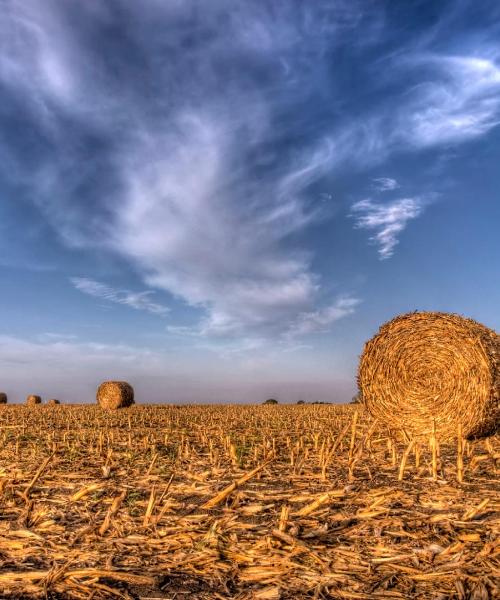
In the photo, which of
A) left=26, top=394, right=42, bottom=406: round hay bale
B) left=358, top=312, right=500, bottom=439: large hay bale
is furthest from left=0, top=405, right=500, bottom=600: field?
left=26, top=394, right=42, bottom=406: round hay bale

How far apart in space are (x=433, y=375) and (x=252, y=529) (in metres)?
7.74

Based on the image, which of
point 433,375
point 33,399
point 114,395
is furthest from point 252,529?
point 33,399

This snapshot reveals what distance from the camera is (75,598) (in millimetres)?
3838

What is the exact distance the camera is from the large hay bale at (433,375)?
35.1 ft

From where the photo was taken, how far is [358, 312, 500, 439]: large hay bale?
421 inches

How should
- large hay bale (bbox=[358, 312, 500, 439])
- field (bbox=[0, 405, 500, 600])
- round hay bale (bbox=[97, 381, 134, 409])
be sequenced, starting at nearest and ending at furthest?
field (bbox=[0, 405, 500, 600]) < large hay bale (bbox=[358, 312, 500, 439]) < round hay bale (bbox=[97, 381, 134, 409])

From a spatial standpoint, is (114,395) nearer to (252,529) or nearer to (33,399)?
(33,399)

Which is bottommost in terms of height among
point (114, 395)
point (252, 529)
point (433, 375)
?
point (252, 529)

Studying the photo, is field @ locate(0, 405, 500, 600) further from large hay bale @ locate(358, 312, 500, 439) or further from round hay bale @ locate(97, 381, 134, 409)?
round hay bale @ locate(97, 381, 134, 409)

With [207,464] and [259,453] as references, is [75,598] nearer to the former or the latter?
[207,464]

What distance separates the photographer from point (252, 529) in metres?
4.89

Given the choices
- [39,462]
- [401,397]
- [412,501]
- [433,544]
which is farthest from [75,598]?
[401,397]

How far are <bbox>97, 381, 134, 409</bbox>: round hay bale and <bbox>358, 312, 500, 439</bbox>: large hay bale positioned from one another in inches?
704

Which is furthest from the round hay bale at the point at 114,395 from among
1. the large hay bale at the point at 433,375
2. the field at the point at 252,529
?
the field at the point at 252,529
